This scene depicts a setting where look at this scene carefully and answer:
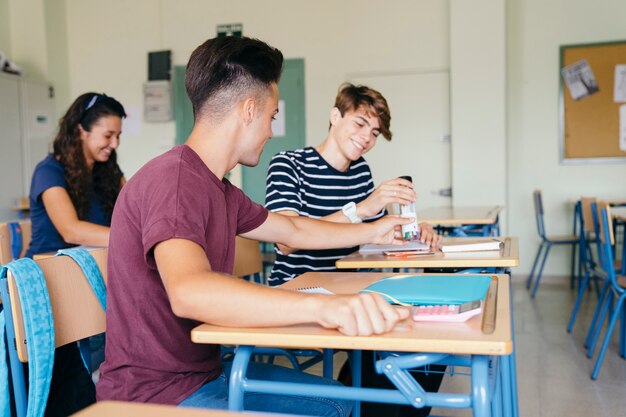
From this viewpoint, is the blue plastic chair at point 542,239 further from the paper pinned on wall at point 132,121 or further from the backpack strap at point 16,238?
the paper pinned on wall at point 132,121

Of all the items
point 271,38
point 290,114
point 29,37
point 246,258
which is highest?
point 29,37

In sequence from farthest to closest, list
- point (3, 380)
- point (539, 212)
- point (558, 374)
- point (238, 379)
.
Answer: point (539, 212), point (558, 374), point (3, 380), point (238, 379)

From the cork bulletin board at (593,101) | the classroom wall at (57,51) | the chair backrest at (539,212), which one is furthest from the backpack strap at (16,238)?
the cork bulletin board at (593,101)

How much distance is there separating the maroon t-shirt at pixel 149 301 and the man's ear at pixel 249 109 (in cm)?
15

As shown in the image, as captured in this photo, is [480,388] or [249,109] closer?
[480,388]

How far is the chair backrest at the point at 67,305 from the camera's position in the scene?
1354mm

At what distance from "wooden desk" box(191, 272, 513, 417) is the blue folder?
98 mm

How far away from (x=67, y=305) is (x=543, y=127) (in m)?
5.03

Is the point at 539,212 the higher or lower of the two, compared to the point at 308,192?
lower

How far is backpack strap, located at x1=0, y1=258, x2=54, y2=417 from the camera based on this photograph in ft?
4.32

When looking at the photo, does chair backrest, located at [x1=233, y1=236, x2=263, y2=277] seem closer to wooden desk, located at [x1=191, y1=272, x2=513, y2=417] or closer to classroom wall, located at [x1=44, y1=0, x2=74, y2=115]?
wooden desk, located at [x1=191, y1=272, x2=513, y2=417]

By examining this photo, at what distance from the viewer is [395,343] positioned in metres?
0.97

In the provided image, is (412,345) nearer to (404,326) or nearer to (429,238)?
(404,326)

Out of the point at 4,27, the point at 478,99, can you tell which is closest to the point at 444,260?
the point at 478,99
